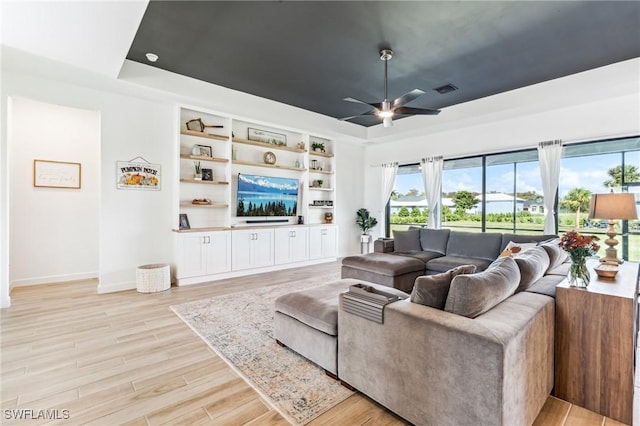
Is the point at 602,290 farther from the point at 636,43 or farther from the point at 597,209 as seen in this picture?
the point at 636,43

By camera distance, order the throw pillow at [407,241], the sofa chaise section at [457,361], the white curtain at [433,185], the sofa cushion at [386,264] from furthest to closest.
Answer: the white curtain at [433,185] < the throw pillow at [407,241] < the sofa cushion at [386,264] < the sofa chaise section at [457,361]

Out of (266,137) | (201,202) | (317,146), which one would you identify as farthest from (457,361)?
(317,146)

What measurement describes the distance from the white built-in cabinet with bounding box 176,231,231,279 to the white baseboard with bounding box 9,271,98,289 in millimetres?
1815

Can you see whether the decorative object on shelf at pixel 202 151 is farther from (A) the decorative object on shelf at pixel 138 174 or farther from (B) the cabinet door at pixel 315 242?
(B) the cabinet door at pixel 315 242

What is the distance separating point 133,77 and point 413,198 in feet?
19.3

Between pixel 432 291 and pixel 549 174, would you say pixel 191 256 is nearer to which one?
pixel 432 291

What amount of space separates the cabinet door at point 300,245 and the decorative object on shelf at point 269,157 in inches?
58.2

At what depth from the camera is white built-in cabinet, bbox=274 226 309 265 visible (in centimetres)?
592

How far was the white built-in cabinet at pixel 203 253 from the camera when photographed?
4734 millimetres

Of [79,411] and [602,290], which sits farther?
[602,290]

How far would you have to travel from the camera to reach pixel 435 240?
210 inches

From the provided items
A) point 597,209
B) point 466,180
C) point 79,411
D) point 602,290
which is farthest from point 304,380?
point 466,180

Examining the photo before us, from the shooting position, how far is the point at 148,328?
10.2 ft

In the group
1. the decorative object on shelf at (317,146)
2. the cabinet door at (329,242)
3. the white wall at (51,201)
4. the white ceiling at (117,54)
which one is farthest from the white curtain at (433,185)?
the white wall at (51,201)
